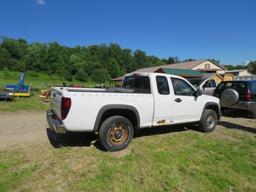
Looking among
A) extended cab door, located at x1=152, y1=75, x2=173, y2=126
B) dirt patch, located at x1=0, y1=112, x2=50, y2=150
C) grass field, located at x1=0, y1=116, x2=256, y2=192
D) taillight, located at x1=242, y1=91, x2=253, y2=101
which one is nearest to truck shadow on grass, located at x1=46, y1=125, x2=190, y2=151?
grass field, located at x1=0, y1=116, x2=256, y2=192

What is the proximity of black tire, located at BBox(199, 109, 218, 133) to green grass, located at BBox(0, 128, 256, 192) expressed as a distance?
1.19 meters

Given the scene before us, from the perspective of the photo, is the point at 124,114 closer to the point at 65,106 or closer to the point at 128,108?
the point at 128,108

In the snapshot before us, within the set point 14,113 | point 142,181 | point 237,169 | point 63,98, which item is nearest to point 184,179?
point 142,181

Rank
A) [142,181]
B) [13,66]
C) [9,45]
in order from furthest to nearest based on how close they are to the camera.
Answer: [9,45]
[13,66]
[142,181]

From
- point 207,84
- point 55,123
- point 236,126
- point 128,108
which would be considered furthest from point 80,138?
point 207,84

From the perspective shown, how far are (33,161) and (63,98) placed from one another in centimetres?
148

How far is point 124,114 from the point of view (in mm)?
5215

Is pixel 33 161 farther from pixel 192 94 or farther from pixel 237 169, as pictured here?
pixel 192 94

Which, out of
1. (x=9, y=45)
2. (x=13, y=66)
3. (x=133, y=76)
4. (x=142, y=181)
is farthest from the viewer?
(x=9, y=45)

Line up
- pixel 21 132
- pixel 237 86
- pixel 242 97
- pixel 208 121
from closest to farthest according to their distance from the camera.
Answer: pixel 21 132 < pixel 208 121 < pixel 242 97 < pixel 237 86

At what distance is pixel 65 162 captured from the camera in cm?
432

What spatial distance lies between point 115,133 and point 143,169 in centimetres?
121

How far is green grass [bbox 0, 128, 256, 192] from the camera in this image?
3514mm

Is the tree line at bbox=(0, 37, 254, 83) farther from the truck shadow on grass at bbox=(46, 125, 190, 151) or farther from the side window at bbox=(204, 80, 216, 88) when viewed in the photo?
the truck shadow on grass at bbox=(46, 125, 190, 151)
